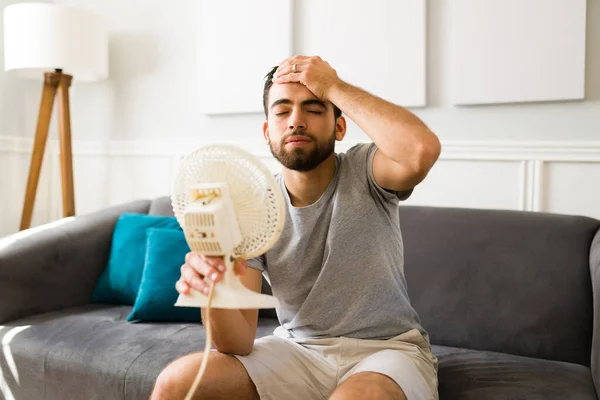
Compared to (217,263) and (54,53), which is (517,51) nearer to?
(217,263)

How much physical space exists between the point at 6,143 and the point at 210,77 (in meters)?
1.28

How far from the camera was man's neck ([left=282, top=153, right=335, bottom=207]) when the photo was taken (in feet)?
5.00

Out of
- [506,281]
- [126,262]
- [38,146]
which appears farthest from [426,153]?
[38,146]

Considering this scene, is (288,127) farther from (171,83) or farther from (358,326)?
(171,83)

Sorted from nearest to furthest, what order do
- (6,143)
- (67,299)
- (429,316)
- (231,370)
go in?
(231,370) < (429,316) < (67,299) < (6,143)

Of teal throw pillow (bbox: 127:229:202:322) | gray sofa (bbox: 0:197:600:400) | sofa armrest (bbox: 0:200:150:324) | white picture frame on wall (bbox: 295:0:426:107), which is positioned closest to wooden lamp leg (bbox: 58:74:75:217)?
sofa armrest (bbox: 0:200:150:324)

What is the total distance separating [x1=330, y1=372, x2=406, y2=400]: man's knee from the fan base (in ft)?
0.92

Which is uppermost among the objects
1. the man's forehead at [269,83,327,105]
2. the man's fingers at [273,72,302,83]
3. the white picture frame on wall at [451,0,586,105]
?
the white picture frame on wall at [451,0,586,105]

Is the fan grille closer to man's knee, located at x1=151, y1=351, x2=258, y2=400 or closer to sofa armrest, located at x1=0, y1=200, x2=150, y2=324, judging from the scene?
man's knee, located at x1=151, y1=351, x2=258, y2=400

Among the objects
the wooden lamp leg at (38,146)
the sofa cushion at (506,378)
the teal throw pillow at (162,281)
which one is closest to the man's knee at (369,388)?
the sofa cushion at (506,378)

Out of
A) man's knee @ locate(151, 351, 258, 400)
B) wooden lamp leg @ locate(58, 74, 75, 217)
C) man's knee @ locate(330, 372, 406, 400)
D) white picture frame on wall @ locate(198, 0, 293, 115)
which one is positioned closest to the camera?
man's knee @ locate(330, 372, 406, 400)

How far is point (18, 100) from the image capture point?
11.2ft

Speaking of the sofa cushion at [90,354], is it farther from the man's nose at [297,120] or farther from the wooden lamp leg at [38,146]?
the wooden lamp leg at [38,146]

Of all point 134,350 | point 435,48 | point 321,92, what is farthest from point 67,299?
point 435,48
